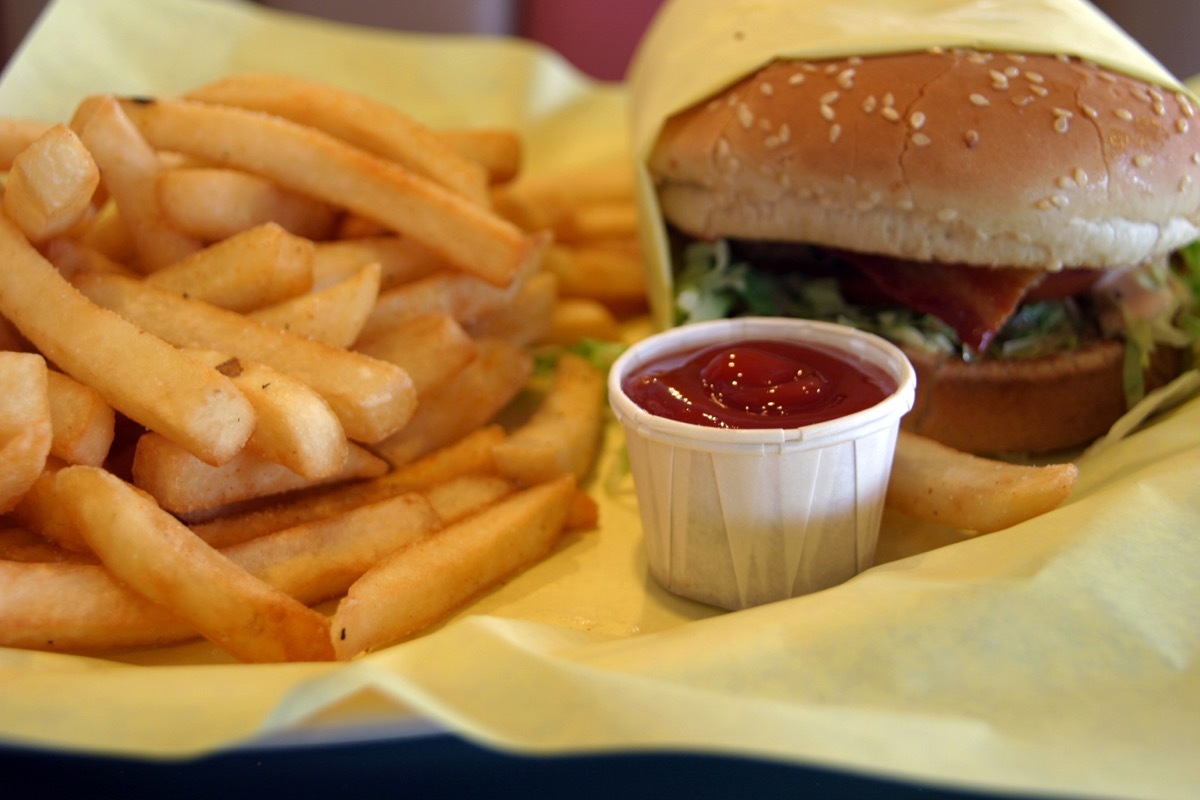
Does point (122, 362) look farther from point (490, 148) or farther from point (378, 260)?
point (490, 148)

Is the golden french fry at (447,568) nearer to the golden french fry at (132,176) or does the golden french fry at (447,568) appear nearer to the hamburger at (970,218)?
the hamburger at (970,218)

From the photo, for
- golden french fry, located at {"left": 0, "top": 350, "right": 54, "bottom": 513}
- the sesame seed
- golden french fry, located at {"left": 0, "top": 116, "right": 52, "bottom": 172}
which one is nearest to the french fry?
the sesame seed

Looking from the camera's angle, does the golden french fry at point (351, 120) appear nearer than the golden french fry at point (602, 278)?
Yes

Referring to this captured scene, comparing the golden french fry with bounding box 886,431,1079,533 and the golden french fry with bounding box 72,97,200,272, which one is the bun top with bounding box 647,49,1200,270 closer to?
the golden french fry with bounding box 886,431,1079,533

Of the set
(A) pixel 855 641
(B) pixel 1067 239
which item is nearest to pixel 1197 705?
(A) pixel 855 641

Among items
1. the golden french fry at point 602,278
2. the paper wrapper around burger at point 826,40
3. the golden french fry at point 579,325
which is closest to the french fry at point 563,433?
the golden french fry at point 579,325

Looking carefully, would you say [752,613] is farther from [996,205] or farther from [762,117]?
[762,117]
